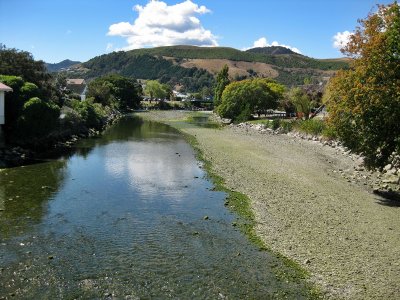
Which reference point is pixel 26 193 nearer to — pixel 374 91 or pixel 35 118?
pixel 35 118

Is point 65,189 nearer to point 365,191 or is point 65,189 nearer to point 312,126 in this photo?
point 365,191

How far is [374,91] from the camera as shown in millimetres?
26016

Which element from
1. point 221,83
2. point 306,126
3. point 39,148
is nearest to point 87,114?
point 39,148

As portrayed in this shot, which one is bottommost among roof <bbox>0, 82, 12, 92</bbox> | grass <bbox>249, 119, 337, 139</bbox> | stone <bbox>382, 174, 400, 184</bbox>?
stone <bbox>382, 174, 400, 184</bbox>

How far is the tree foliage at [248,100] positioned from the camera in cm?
9492

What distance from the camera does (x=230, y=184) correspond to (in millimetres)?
31844

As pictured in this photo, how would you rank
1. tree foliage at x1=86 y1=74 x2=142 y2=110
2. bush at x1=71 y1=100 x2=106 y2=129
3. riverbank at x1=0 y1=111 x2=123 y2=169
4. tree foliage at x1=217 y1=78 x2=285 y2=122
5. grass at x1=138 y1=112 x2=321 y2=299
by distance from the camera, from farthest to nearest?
1. tree foliage at x1=86 y1=74 x2=142 y2=110
2. tree foliage at x1=217 y1=78 x2=285 y2=122
3. bush at x1=71 y1=100 x2=106 y2=129
4. riverbank at x1=0 y1=111 x2=123 y2=169
5. grass at x1=138 y1=112 x2=321 y2=299

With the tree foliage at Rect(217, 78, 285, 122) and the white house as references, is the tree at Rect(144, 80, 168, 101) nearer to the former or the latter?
the tree foliage at Rect(217, 78, 285, 122)

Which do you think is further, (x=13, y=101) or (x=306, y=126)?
(x=306, y=126)

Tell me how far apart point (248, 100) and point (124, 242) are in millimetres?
79865

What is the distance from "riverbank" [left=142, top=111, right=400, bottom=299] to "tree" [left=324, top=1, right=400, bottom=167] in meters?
4.12

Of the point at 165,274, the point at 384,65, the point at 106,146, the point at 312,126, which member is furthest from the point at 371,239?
the point at 312,126

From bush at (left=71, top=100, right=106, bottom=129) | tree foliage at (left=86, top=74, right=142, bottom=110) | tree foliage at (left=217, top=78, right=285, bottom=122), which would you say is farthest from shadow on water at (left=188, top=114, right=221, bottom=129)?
tree foliage at (left=86, top=74, right=142, bottom=110)

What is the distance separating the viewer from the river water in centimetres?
1513
